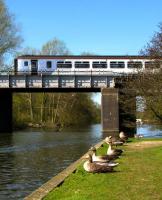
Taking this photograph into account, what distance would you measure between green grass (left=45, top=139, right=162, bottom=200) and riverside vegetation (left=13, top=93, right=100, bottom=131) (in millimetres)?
83147

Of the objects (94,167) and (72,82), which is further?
(72,82)

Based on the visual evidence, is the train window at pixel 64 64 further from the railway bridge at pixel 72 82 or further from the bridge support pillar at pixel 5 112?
the bridge support pillar at pixel 5 112

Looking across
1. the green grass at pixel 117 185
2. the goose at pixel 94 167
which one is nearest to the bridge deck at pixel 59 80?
the green grass at pixel 117 185

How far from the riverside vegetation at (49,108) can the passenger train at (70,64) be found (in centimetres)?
3213

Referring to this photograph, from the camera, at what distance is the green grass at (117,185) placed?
14.0m

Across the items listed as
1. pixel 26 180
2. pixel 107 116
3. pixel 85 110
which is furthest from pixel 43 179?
pixel 85 110

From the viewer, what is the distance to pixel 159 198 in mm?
13375

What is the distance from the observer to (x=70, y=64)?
7169cm

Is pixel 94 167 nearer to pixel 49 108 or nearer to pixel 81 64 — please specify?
pixel 81 64

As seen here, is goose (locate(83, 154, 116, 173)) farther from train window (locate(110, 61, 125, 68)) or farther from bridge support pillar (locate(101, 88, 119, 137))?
train window (locate(110, 61, 125, 68))

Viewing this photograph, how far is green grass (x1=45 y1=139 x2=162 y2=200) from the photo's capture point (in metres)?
14.0

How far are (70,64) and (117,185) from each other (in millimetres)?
56424

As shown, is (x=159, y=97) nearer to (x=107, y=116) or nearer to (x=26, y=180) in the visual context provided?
(x=26, y=180)

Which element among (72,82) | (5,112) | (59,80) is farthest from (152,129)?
(5,112)
